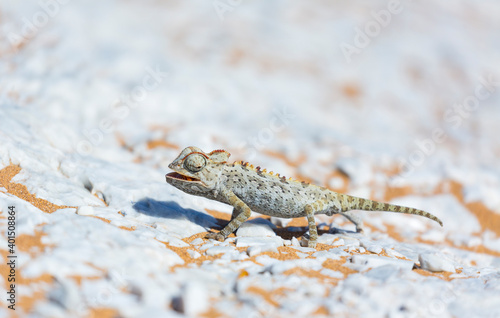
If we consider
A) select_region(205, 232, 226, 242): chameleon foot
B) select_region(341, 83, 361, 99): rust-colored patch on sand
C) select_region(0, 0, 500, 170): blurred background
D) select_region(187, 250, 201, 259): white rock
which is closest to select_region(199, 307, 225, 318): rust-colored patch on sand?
select_region(187, 250, 201, 259): white rock

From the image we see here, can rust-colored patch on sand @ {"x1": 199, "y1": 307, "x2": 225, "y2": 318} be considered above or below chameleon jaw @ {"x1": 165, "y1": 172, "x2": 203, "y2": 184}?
below

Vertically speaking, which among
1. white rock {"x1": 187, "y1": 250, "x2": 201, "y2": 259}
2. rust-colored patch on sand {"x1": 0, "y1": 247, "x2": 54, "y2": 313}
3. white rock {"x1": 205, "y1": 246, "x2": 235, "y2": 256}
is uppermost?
white rock {"x1": 205, "y1": 246, "x2": 235, "y2": 256}

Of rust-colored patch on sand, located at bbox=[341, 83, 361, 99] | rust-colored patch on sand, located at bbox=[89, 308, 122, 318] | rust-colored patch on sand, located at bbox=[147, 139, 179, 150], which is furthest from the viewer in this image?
rust-colored patch on sand, located at bbox=[341, 83, 361, 99]

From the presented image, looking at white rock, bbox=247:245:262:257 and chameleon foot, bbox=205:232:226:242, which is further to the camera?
chameleon foot, bbox=205:232:226:242

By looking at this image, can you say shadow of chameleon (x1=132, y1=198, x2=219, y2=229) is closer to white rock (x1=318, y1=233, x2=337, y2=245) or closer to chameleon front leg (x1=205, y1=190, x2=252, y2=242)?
chameleon front leg (x1=205, y1=190, x2=252, y2=242)

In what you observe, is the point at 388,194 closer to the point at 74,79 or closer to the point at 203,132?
the point at 203,132

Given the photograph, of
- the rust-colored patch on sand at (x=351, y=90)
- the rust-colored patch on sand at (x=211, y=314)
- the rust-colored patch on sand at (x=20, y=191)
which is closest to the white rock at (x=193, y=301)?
the rust-colored patch on sand at (x=211, y=314)

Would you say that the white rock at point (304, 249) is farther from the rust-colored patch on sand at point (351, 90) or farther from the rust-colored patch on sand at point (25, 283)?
the rust-colored patch on sand at point (351, 90)

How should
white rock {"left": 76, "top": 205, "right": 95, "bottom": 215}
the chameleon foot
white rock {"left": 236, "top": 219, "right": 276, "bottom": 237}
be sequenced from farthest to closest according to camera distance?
1. white rock {"left": 236, "top": 219, "right": 276, "bottom": 237}
2. the chameleon foot
3. white rock {"left": 76, "top": 205, "right": 95, "bottom": 215}
